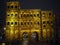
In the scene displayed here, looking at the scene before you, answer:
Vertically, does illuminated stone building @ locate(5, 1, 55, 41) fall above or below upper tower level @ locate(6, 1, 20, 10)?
below

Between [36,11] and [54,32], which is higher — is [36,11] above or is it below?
above

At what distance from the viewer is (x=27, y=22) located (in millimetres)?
18516

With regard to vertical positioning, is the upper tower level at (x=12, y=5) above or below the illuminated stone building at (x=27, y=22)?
above

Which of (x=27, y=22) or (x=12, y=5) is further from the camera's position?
(x=12, y=5)

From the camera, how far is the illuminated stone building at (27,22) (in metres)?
18.0

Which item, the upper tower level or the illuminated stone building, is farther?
the upper tower level

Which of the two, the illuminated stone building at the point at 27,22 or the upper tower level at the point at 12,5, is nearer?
the illuminated stone building at the point at 27,22

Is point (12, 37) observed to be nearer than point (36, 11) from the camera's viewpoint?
Yes

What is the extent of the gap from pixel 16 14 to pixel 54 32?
4974 millimetres

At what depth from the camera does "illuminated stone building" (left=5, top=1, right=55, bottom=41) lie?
709 inches

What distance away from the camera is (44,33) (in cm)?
1814

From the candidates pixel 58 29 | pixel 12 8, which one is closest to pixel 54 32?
pixel 58 29

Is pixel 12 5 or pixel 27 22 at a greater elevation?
pixel 12 5

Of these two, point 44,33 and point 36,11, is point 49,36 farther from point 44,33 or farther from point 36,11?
point 36,11
